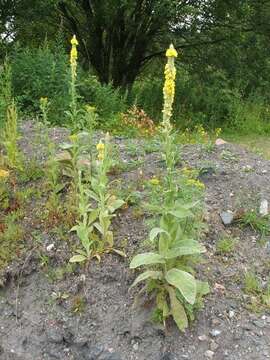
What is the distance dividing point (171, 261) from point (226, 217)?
3.58 ft

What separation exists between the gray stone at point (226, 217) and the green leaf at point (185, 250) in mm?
1051

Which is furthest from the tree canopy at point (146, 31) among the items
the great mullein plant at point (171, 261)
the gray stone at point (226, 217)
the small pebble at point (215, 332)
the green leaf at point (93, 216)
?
the small pebble at point (215, 332)

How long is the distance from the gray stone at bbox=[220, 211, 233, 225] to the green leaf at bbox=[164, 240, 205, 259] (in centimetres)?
105

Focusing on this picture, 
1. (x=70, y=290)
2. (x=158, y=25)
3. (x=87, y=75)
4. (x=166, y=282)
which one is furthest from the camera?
(x=158, y=25)

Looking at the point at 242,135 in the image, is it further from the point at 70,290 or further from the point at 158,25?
the point at 70,290

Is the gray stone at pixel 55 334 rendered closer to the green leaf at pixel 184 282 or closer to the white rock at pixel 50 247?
the white rock at pixel 50 247

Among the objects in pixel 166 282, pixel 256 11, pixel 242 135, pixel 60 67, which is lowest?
pixel 242 135

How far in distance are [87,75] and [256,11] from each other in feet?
13.0

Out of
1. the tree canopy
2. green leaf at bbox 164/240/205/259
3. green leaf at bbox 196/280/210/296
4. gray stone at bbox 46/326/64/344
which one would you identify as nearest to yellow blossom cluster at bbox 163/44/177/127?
green leaf at bbox 164/240/205/259

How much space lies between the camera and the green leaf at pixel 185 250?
374cm

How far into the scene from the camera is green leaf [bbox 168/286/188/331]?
373cm

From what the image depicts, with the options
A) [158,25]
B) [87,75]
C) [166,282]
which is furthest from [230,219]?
[158,25]

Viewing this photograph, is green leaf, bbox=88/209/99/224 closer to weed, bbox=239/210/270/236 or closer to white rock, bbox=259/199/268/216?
weed, bbox=239/210/270/236

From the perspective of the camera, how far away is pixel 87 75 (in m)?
9.98
